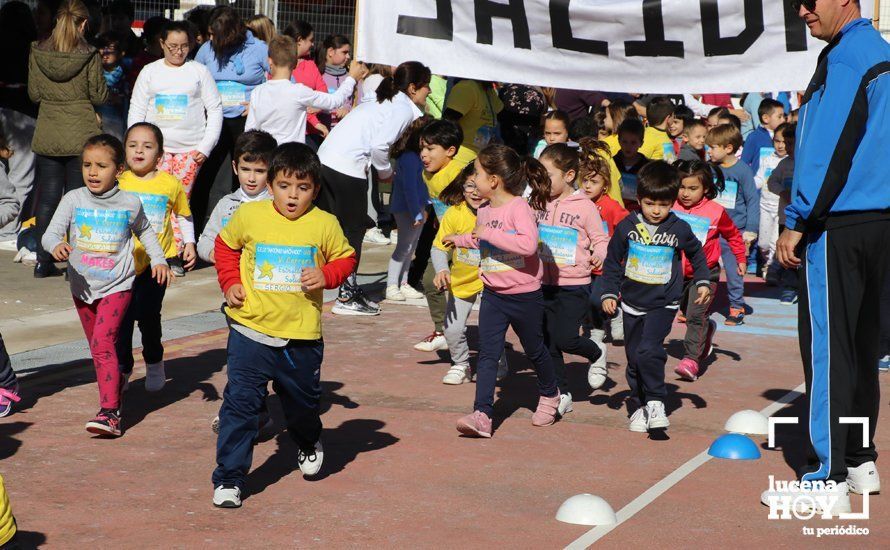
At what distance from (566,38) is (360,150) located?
2.06m

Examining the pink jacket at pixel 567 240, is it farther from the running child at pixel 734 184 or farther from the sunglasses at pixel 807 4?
the running child at pixel 734 184

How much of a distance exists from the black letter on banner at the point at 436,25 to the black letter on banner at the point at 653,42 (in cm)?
132

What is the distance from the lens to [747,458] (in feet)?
22.6

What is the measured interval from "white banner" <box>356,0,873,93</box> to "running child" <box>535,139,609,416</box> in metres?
1.64

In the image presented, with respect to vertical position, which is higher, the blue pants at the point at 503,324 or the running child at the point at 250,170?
the running child at the point at 250,170

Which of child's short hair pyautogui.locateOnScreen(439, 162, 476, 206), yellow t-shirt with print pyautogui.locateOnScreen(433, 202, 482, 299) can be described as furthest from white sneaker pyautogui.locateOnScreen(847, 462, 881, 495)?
child's short hair pyautogui.locateOnScreen(439, 162, 476, 206)

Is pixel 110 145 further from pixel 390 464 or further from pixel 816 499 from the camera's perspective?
pixel 816 499

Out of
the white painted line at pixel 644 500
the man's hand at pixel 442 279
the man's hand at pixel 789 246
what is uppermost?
the man's hand at pixel 789 246

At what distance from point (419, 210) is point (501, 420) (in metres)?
3.65

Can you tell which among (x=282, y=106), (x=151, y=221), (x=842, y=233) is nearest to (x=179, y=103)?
(x=282, y=106)

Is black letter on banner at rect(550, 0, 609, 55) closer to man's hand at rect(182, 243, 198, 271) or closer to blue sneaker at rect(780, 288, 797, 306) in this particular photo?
man's hand at rect(182, 243, 198, 271)

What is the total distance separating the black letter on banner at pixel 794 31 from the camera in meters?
9.61

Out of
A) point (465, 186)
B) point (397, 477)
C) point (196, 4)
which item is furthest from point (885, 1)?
point (397, 477)

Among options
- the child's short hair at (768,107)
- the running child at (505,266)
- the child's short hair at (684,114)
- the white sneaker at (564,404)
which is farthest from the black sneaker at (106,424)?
the child's short hair at (768,107)
